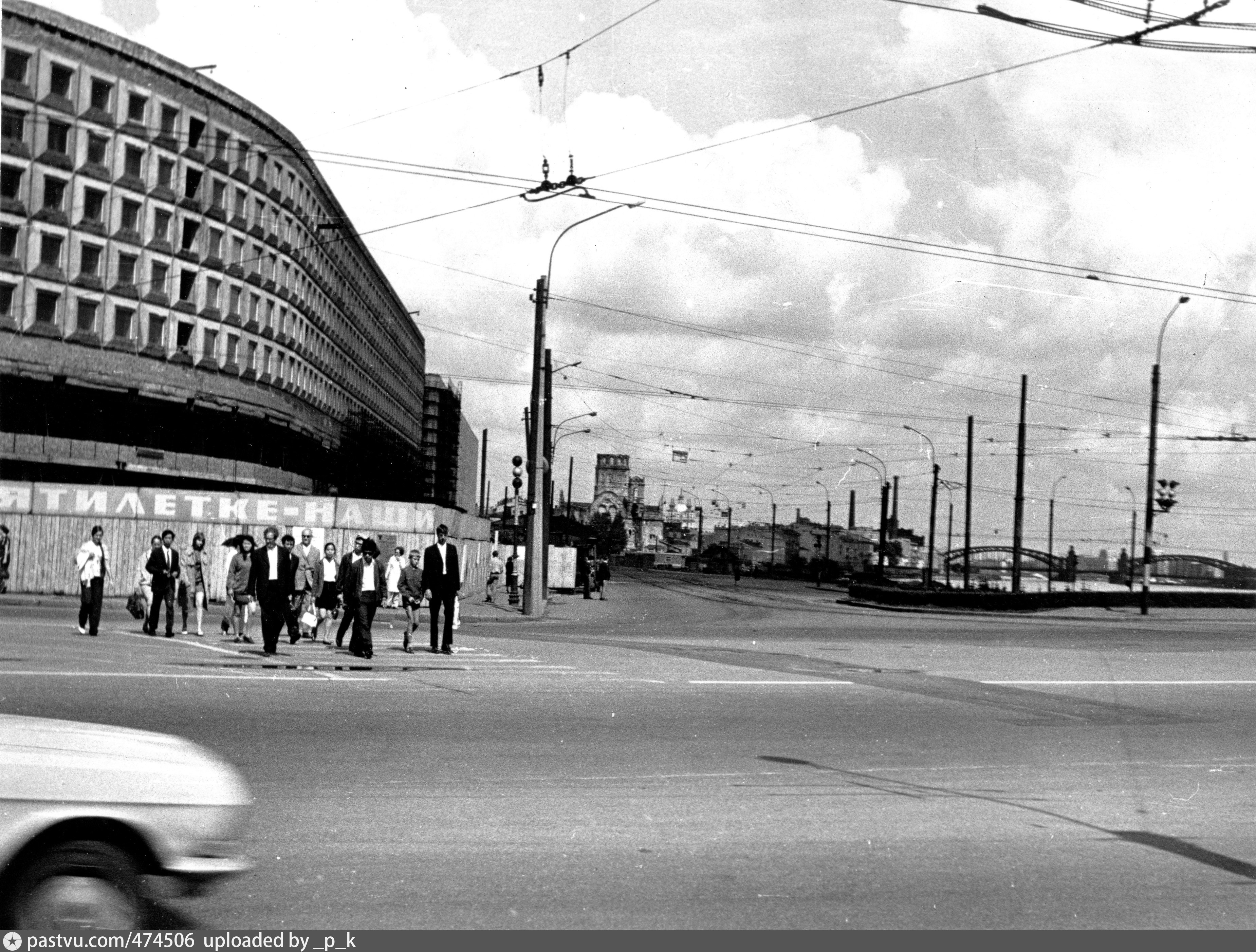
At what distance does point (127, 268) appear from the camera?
53.4 m

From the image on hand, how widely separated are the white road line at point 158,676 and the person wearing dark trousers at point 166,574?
6.03 m

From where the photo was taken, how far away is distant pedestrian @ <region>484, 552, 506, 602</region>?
42.6 meters

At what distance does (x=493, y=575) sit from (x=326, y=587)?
76.9 ft

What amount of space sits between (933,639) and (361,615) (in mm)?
13314

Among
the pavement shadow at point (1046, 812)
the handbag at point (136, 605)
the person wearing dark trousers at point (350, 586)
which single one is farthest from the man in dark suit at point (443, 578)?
the pavement shadow at point (1046, 812)

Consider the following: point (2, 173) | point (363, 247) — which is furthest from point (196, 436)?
point (363, 247)

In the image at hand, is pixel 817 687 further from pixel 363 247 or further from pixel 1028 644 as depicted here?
pixel 363 247

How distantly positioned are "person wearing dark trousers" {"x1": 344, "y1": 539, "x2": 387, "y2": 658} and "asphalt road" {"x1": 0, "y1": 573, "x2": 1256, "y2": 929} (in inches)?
12.8

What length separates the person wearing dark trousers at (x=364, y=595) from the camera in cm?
1784

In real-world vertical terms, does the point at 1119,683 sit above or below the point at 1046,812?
below

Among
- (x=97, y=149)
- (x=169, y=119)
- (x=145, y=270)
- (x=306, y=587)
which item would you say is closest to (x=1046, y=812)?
(x=306, y=587)

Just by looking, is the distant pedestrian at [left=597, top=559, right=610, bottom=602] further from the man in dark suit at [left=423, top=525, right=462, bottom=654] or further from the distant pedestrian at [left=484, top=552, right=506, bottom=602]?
the man in dark suit at [left=423, top=525, right=462, bottom=654]

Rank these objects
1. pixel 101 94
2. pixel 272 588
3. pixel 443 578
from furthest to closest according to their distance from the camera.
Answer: pixel 101 94 < pixel 443 578 < pixel 272 588

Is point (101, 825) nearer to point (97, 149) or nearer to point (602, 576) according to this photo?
point (602, 576)
